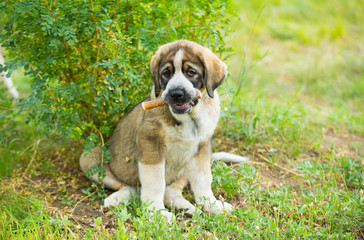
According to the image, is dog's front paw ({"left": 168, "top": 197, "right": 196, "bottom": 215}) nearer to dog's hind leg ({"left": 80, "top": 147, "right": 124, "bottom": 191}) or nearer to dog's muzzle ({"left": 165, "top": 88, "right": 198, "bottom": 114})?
dog's hind leg ({"left": 80, "top": 147, "right": 124, "bottom": 191})

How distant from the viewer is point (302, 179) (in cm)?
446

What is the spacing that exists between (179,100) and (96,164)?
1.45m

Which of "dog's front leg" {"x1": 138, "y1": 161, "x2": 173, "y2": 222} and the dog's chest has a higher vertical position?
the dog's chest

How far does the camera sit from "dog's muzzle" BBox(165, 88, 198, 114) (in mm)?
3375

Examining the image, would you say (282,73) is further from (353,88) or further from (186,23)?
(186,23)

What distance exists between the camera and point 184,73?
3.50 m

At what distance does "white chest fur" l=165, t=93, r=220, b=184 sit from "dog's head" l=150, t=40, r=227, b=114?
0.53 ft

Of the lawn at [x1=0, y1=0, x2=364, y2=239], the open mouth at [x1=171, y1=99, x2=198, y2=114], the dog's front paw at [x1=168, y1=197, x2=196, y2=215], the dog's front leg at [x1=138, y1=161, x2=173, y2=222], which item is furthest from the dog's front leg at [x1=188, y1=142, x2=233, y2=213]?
the open mouth at [x1=171, y1=99, x2=198, y2=114]

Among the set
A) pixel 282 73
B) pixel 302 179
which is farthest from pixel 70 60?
pixel 282 73

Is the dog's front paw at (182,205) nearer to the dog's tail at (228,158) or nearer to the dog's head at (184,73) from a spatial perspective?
the dog's tail at (228,158)

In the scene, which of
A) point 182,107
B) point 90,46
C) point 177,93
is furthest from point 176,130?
point 90,46

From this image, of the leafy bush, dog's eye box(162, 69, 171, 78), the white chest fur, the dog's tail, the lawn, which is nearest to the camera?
the lawn

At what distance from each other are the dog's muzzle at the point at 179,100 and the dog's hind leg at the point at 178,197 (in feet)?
3.22

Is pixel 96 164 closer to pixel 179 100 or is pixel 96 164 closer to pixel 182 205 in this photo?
pixel 182 205
